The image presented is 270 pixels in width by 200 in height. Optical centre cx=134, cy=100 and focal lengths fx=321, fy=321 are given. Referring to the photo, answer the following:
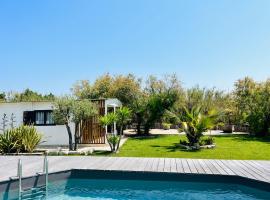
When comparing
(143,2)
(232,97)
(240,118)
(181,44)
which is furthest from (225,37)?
(232,97)

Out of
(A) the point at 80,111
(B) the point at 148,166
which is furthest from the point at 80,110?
(B) the point at 148,166

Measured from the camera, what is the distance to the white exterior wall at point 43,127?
19.7m

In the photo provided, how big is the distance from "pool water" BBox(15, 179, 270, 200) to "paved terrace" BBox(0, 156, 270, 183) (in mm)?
459

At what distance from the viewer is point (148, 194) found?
374 inches

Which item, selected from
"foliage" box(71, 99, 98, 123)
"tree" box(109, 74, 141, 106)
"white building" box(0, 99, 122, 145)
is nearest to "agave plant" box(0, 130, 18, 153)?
"foliage" box(71, 99, 98, 123)

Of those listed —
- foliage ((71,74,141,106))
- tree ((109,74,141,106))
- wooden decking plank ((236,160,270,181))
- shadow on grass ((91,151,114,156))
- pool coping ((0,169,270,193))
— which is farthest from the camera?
foliage ((71,74,141,106))

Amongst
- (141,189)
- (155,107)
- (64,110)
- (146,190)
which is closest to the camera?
(146,190)

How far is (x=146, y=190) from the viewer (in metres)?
9.87

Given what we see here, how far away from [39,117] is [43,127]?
0.74 m

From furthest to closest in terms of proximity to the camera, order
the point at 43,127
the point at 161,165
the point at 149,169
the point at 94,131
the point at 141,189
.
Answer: the point at 43,127
the point at 94,131
the point at 161,165
the point at 149,169
the point at 141,189

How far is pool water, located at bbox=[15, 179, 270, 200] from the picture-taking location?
9109 mm

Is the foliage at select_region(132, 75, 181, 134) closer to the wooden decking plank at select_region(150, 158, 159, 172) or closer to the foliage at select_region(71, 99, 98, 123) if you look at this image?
the foliage at select_region(71, 99, 98, 123)

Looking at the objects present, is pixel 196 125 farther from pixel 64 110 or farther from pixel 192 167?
pixel 64 110

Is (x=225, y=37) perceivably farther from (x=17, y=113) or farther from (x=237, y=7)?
(x=17, y=113)
